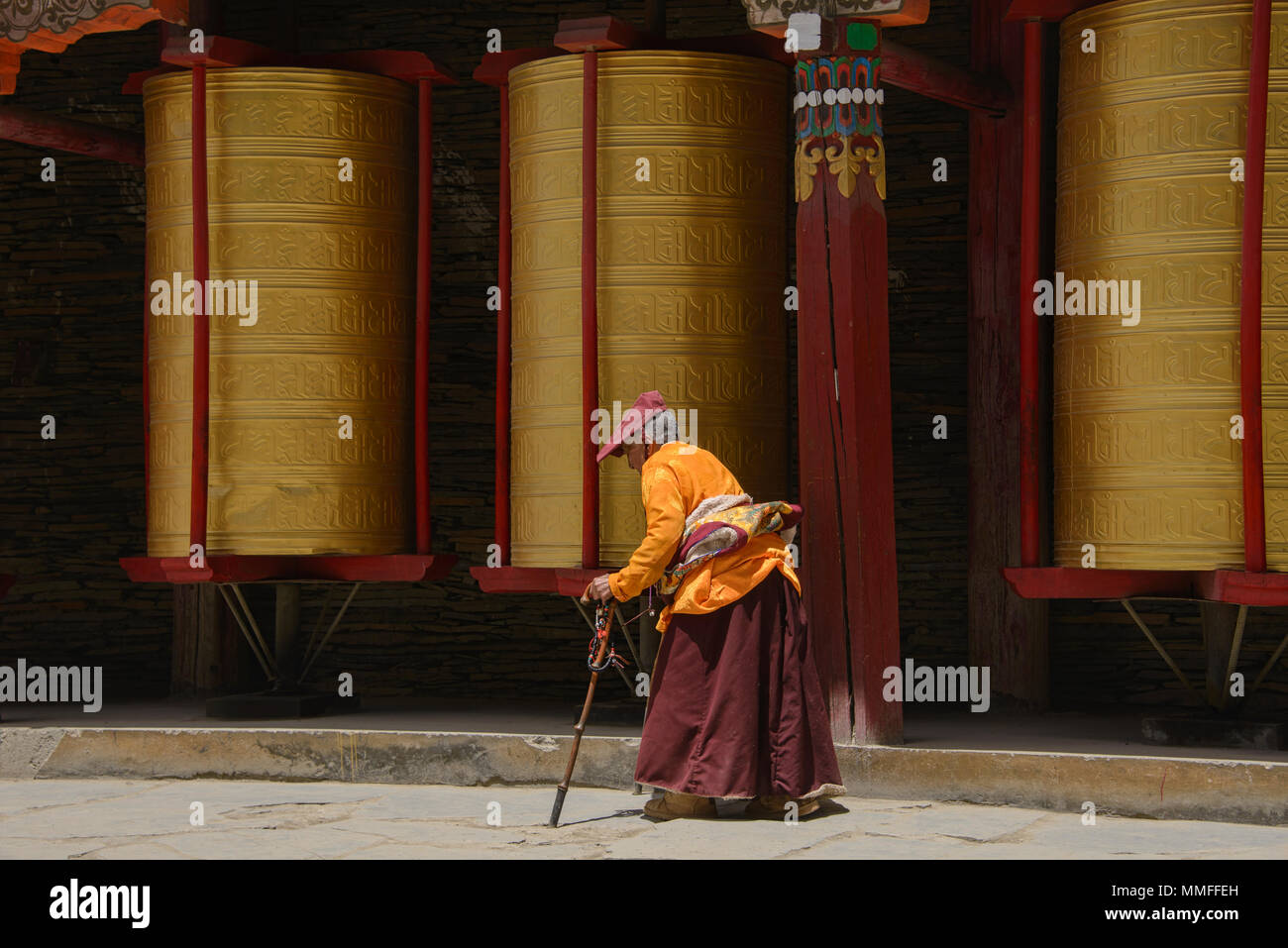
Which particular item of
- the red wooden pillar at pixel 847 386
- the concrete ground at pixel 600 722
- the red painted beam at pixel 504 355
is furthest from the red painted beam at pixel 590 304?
the red wooden pillar at pixel 847 386

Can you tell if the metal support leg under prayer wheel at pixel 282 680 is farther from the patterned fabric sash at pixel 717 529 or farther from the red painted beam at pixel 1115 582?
the red painted beam at pixel 1115 582

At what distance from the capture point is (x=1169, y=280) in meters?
6.86

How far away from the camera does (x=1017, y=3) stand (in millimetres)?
7168

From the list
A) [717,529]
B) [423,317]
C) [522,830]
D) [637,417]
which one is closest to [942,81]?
[637,417]

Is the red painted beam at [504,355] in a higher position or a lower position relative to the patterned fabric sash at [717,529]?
higher

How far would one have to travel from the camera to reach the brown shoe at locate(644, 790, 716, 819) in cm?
642

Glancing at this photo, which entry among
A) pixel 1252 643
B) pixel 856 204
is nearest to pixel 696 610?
pixel 856 204

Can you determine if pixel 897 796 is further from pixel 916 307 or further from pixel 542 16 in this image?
pixel 542 16

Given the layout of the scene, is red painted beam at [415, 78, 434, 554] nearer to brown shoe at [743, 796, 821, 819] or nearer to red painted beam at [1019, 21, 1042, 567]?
brown shoe at [743, 796, 821, 819]

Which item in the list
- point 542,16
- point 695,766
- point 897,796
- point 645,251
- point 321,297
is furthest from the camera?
point 542,16

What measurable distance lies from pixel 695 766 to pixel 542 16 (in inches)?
159

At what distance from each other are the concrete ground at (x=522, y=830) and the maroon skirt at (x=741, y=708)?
6.0 inches

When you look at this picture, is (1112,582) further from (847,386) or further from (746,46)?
(746,46)

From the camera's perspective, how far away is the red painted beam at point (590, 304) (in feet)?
24.6
